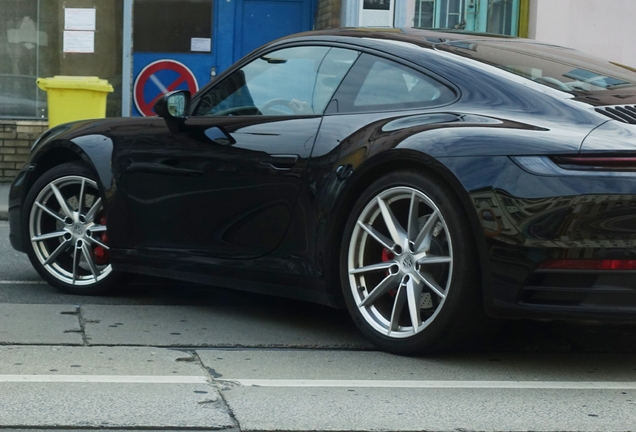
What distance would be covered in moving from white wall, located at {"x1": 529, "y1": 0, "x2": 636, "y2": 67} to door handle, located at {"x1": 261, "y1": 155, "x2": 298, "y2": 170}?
32.4 feet

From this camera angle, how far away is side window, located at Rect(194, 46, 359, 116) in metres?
5.30

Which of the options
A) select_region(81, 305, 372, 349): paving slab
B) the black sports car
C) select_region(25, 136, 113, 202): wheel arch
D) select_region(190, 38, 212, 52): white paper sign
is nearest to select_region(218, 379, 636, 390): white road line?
the black sports car

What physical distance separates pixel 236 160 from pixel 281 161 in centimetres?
28

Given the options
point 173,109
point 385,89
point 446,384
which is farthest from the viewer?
point 173,109

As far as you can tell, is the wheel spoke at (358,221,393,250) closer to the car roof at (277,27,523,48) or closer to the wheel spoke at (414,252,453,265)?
the wheel spoke at (414,252,453,265)

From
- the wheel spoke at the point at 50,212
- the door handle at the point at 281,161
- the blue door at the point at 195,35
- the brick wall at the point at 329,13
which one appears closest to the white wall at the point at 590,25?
the brick wall at the point at 329,13

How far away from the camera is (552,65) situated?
509cm

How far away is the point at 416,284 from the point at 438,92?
2.67ft

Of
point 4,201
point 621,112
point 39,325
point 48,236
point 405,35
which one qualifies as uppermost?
point 405,35

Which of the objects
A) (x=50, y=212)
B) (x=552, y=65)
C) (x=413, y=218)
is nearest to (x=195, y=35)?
(x=50, y=212)

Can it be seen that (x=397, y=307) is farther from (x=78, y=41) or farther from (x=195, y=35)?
(x=195, y=35)

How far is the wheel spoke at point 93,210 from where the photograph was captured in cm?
604

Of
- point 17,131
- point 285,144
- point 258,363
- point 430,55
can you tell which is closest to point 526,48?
point 430,55

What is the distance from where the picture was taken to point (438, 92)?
486 centimetres
